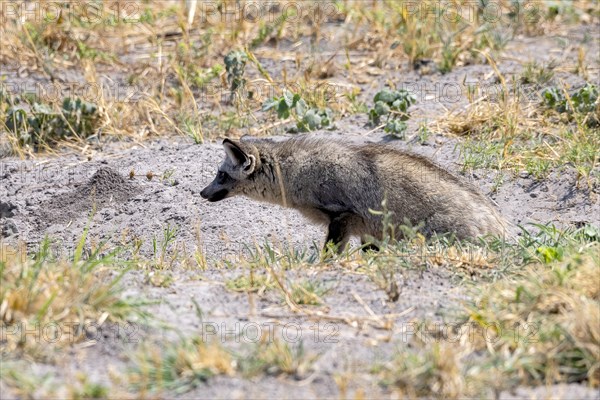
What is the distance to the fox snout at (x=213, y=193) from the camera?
25.0 ft

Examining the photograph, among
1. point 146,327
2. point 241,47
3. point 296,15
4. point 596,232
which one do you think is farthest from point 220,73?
point 146,327

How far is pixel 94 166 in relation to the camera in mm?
8688

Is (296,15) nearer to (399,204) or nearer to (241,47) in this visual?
(241,47)

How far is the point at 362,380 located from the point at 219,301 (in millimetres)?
1169

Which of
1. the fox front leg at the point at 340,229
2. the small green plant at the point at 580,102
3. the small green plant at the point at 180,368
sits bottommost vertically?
the fox front leg at the point at 340,229

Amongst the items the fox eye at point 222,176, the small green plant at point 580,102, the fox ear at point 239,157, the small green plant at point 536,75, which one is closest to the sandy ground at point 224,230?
the small green plant at point 536,75

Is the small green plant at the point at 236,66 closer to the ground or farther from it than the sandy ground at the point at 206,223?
farther from it

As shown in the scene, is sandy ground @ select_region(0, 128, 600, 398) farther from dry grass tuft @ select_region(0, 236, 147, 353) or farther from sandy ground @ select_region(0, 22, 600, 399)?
dry grass tuft @ select_region(0, 236, 147, 353)

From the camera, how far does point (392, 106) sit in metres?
9.08

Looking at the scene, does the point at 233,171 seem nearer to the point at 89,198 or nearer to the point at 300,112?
the point at 89,198

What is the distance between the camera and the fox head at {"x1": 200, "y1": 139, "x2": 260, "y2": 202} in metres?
7.43

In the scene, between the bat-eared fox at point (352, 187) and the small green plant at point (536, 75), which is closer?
the bat-eared fox at point (352, 187)

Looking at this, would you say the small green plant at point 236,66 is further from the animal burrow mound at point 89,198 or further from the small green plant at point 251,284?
the small green plant at point 251,284

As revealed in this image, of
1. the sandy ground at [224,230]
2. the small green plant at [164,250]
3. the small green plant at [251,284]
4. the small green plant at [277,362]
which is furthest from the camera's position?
the small green plant at [164,250]
